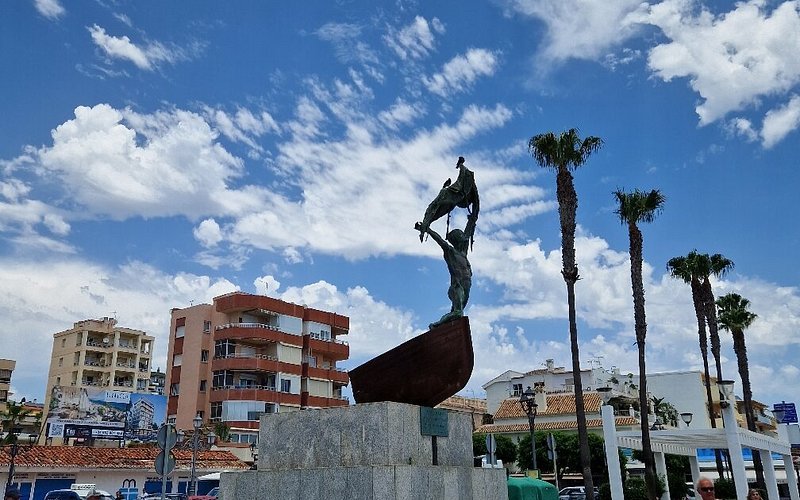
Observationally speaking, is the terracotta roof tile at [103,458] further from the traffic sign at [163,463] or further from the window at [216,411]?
the traffic sign at [163,463]

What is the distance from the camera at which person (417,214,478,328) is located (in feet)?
35.6

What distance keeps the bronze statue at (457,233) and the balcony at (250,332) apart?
148 feet

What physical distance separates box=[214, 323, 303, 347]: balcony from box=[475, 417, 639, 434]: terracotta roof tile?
58.4 ft

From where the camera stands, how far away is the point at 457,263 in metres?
11.0

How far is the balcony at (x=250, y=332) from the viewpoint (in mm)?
54500

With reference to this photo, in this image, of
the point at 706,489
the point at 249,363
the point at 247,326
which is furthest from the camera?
the point at 247,326

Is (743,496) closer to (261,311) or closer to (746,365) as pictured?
(746,365)

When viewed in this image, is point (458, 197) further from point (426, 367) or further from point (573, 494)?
point (573, 494)

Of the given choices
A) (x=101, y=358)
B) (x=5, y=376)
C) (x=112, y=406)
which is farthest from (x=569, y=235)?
(x=5, y=376)

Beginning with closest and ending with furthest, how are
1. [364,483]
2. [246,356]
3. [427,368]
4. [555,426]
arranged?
[364,483] < [427,368] < [555,426] < [246,356]

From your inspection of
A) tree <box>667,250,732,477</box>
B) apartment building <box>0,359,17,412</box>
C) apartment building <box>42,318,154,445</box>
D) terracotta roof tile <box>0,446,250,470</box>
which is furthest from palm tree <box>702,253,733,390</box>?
Result: apartment building <box>0,359,17,412</box>

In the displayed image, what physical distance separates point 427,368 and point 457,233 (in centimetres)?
229

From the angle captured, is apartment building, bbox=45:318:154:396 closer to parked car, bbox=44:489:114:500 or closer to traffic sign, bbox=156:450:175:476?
parked car, bbox=44:489:114:500

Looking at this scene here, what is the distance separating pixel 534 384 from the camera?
217ft
